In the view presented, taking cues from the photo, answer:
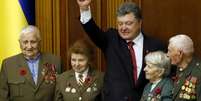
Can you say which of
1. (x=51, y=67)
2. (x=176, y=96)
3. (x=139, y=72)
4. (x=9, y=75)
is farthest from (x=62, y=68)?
(x=176, y=96)

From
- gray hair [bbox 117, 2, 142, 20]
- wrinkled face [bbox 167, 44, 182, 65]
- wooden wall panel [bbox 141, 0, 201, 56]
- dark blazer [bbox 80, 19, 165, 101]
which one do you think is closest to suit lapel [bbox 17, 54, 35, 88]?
dark blazer [bbox 80, 19, 165, 101]

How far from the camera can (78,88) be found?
3.89 m

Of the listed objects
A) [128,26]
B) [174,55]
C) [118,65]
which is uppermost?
[128,26]

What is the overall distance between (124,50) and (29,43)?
70 cm

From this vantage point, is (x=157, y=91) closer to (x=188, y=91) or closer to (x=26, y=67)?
(x=188, y=91)

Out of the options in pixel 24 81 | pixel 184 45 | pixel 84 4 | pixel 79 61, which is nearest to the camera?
pixel 184 45

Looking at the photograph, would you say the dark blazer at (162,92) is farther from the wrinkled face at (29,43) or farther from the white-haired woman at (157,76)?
the wrinkled face at (29,43)

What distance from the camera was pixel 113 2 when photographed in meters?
4.33

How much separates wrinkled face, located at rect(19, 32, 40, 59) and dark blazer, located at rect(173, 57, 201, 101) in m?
1.07

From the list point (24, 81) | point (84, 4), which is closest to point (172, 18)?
point (84, 4)

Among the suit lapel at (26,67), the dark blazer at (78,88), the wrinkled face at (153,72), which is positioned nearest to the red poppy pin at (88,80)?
the dark blazer at (78,88)

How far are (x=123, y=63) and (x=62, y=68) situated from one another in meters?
0.68

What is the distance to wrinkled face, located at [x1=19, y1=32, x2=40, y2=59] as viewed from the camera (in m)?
3.95

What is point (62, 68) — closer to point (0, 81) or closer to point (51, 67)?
point (51, 67)
